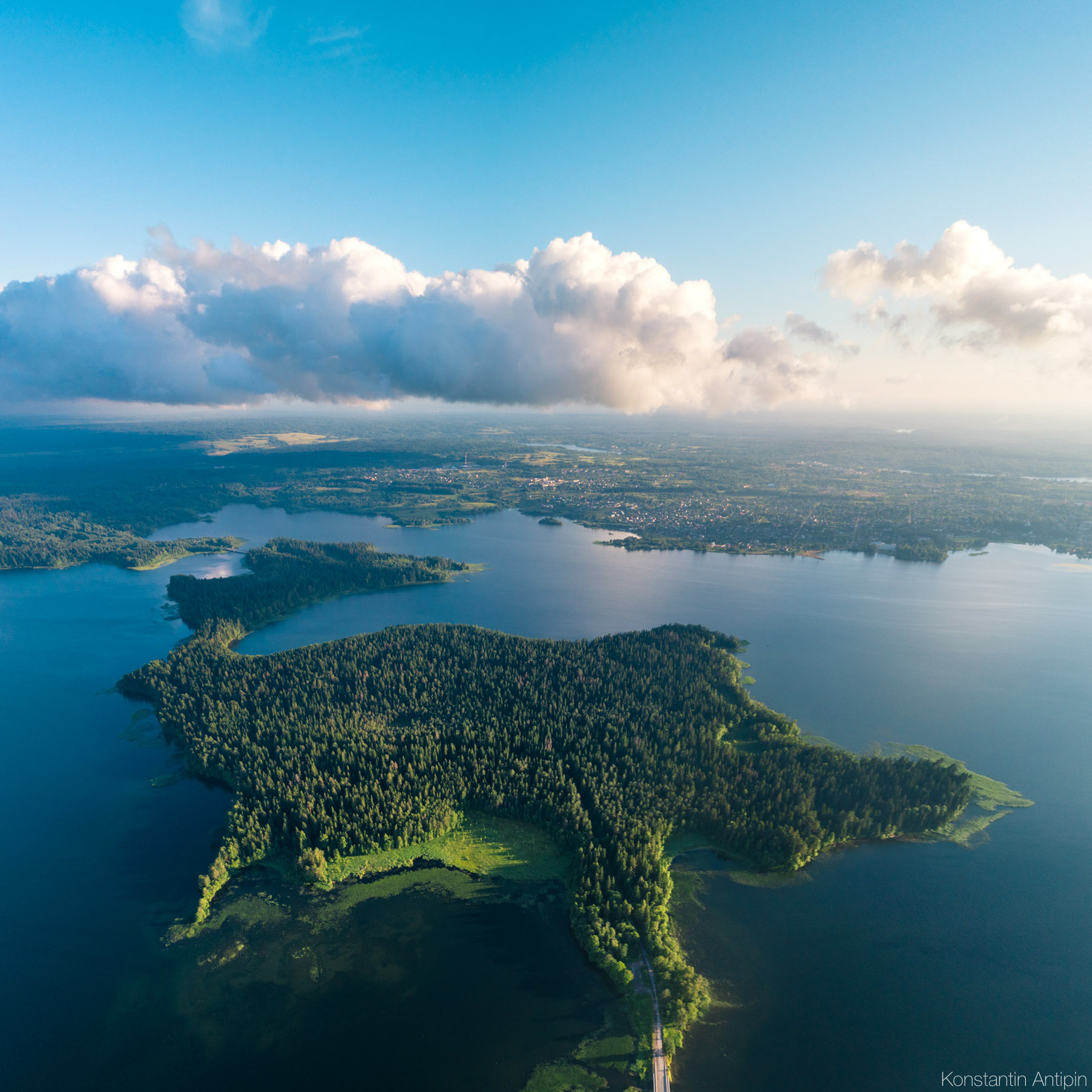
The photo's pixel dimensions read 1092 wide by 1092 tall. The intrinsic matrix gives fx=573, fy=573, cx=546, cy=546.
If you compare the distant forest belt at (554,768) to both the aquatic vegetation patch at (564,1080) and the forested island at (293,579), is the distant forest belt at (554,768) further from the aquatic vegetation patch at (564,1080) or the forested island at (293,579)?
Result: the forested island at (293,579)

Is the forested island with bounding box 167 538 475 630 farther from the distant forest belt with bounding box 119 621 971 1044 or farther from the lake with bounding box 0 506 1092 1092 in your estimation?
the lake with bounding box 0 506 1092 1092

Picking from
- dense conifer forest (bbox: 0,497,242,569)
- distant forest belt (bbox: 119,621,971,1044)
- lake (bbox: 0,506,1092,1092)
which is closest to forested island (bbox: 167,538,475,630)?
dense conifer forest (bbox: 0,497,242,569)

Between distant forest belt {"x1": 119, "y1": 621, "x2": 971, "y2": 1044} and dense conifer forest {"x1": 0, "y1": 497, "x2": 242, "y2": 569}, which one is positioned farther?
dense conifer forest {"x1": 0, "y1": 497, "x2": 242, "y2": 569}

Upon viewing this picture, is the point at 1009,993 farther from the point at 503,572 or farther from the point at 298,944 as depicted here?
the point at 503,572

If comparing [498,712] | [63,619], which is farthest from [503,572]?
[63,619]

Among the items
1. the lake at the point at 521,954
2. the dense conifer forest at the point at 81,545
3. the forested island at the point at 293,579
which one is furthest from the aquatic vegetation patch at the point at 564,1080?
the dense conifer forest at the point at 81,545

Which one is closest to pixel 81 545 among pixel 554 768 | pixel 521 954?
pixel 554 768
